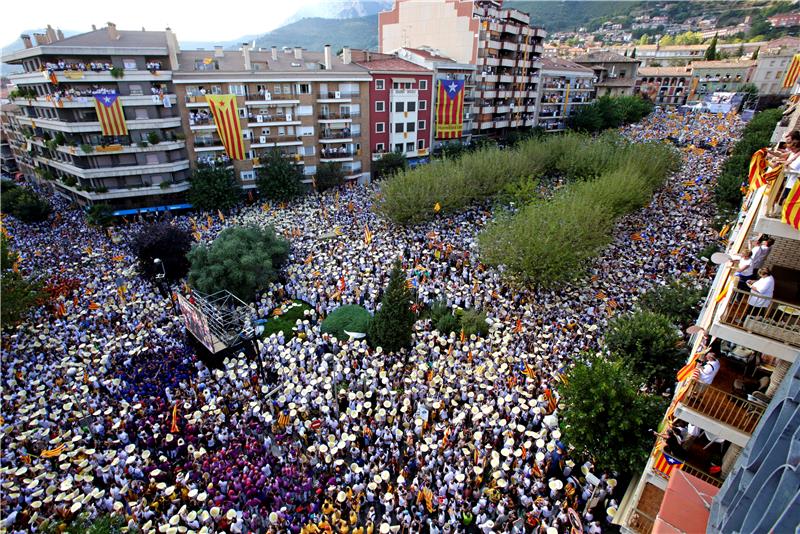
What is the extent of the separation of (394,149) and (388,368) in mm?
31819

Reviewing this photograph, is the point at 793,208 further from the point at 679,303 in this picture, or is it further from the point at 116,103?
the point at 116,103

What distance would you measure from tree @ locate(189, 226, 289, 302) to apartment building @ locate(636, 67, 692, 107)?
85.0 metres

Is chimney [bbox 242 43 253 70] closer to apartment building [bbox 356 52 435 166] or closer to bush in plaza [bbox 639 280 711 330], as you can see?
apartment building [bbox 356 52 435 166]

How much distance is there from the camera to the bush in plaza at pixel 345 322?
19953 mm

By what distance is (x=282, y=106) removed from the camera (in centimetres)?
A: 3794

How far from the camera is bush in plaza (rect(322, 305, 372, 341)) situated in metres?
20.0

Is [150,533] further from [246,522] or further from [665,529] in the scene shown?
[665,529]

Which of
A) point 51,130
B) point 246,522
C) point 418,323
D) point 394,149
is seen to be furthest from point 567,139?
point 51,130

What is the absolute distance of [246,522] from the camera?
12.1 meters

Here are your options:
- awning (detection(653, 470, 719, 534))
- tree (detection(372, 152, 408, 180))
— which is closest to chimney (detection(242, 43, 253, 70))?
tree (detection(372, 152, 408, 180))

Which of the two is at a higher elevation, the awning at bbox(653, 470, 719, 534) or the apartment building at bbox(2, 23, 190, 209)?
the apartment building at bbox(2, 23, 190, 209)

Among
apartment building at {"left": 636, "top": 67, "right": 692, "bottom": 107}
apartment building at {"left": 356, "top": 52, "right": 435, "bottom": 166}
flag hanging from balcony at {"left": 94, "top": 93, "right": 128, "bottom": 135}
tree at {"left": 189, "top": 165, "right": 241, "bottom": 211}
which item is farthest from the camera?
apartment building at {"left": 636, "top": 67, "right": 692, "bottom": 107}

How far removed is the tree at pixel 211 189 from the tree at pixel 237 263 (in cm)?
1176

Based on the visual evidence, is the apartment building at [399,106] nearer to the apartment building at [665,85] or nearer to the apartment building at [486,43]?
the apartment building at [486,43]
